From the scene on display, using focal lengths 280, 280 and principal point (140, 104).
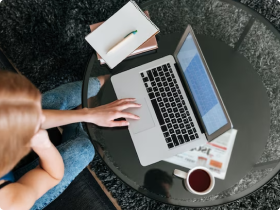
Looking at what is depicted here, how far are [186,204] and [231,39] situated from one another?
588mm

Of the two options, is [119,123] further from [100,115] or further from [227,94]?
[227,94]

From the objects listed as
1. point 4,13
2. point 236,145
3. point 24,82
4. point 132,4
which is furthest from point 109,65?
point 4,13

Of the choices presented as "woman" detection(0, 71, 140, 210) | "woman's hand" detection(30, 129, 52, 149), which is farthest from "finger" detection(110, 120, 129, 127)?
"woman's hand" detection(30, 129, 52, 149)

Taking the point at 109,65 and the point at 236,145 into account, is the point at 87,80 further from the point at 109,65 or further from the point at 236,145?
the point at 236,145

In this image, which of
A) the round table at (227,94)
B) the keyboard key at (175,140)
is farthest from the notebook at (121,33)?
the keyboard key at (175,140)

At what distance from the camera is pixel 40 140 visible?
0.73 meters

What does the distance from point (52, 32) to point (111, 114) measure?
0.69 m

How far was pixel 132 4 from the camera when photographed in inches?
36.4

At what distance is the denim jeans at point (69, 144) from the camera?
35.5 inches

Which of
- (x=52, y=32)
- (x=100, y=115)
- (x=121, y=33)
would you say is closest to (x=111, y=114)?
(x=100, y=115)

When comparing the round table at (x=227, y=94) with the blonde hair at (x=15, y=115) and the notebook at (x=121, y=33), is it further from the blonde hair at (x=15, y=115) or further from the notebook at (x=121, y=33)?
the blonde hair at (x=15, y=115)

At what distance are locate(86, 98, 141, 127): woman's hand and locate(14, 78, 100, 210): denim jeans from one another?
0.30 ft

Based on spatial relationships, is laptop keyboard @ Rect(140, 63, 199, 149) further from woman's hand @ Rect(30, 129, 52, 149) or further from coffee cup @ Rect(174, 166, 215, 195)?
woman's hand @ Rect(30, 129, 52, 149)

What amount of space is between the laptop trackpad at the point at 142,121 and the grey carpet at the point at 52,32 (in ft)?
1.65
